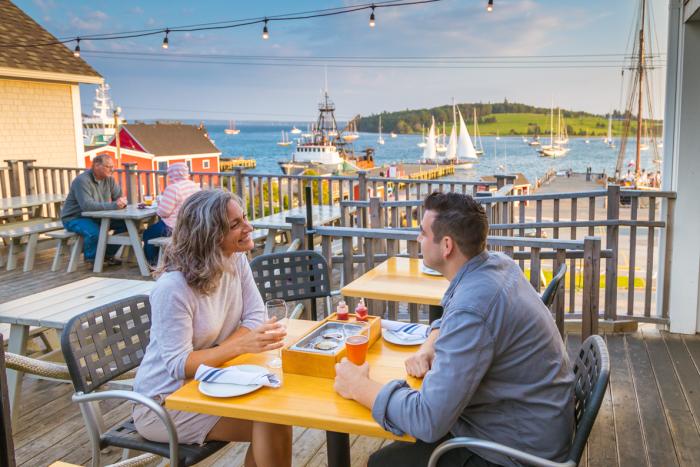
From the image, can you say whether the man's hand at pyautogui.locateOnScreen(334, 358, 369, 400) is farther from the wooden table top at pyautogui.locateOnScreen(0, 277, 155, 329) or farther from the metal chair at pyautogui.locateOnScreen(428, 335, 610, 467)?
the wooden table top at pyautogui.locateOnScreen(0, 277, 155, 329)

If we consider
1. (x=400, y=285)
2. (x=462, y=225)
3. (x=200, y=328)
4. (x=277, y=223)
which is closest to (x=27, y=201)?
(x=277, y=223)

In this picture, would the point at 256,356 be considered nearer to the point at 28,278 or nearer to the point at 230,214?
the point at 230,214

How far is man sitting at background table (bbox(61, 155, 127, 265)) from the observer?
23.6ft

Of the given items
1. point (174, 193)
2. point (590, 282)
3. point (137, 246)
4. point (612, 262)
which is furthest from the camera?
point (137, 246)

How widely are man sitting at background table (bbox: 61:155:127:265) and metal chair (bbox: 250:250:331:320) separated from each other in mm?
4505

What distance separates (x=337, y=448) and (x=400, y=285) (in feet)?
4.34

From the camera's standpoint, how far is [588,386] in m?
1.83

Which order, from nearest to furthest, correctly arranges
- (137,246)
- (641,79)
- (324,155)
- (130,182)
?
1. (137,246)
2. (130,182)
3. (641,79)
4. (324,155)

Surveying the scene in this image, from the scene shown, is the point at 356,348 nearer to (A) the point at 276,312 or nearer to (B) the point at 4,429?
(A) the point at 276,312

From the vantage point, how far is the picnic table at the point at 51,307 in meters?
3.26

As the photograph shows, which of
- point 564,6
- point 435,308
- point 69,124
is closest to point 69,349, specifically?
point 435,308

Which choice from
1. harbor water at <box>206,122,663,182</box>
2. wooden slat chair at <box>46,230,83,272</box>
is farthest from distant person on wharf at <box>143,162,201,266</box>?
harbor water at <box>206,122,663,182</box>

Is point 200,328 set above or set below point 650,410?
above

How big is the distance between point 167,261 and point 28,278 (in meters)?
5.70
